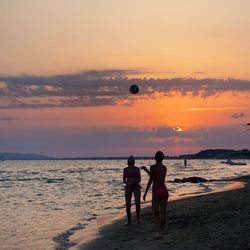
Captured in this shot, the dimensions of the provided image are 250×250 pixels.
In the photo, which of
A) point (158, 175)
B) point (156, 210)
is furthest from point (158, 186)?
point (156, 210)

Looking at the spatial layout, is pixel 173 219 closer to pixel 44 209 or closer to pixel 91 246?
pixel 91 246

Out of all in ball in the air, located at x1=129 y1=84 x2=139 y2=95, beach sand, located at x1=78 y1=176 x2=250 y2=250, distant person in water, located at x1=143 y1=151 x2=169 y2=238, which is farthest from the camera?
ball in the air, located at x1=129 y1=84 x2=139 y2=95

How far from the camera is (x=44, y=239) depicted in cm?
1438

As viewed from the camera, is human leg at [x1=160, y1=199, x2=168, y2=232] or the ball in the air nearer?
human leg at [x1=160, y1=199, x2=168, y2=232]

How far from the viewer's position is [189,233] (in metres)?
12.6

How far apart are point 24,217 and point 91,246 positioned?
8.66m

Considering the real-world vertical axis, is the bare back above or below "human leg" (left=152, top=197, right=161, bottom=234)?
above

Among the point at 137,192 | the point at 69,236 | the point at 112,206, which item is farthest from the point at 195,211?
the point at 112,206

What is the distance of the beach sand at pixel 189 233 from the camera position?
1105 cm

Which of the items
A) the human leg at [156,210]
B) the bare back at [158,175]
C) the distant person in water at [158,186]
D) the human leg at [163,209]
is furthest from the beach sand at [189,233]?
the bare back at [158,175]

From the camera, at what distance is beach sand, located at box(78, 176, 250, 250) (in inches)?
435

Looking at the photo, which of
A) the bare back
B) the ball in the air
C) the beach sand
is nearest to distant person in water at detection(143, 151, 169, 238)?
the bare back

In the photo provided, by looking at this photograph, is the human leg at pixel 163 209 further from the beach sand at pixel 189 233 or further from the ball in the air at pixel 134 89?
the ball in the air at pixel 134 89

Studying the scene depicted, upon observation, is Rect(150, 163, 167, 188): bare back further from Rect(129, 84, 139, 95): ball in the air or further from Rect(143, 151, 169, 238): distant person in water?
Rect(129, 84, 139, 95): ball in the air
